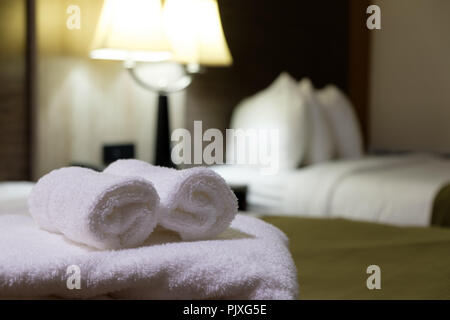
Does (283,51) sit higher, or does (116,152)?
(283,51)

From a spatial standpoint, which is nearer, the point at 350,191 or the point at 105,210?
the point at 105,210

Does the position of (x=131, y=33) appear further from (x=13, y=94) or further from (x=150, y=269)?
(x=150, y=269)

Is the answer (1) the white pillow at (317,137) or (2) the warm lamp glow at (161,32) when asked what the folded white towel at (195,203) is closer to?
(2) the warm lamp glow at (161,32)

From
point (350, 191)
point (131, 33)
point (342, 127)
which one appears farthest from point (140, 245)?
point (342, 127)

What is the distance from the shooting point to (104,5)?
1270 mm

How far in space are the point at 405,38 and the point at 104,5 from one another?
9.14 ft

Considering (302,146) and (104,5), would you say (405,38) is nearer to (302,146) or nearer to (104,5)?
(302,146)

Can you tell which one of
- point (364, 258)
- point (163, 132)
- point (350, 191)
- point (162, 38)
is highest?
point (162, 38)

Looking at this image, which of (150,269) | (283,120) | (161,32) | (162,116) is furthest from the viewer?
(283,120)

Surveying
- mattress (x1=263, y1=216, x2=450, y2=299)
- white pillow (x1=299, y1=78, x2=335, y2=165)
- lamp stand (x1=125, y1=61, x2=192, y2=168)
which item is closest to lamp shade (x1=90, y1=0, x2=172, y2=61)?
lamp stand (x1=125, y1=61, x2=192, y2=168)

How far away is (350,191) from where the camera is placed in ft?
7.53

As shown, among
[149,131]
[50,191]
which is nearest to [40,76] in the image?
[149,131]

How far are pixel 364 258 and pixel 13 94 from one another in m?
1.27

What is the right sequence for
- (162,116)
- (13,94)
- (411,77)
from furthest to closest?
(411,77)
(162,116)
(13,94)
